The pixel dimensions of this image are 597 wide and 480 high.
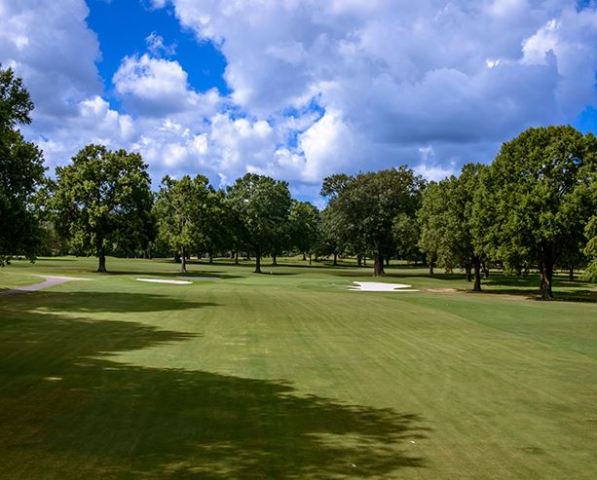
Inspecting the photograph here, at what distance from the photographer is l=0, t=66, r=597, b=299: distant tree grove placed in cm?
3309

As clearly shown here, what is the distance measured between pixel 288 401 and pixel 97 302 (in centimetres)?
2104

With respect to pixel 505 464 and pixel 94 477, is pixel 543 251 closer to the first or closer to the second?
pixel 505 464

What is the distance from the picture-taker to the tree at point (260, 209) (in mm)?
79125

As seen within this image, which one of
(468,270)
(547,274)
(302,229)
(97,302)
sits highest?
(302,229)

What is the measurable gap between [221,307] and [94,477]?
20921 mm

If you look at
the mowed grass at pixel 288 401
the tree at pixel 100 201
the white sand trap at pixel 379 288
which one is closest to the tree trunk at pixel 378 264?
the white sand trap at pixel 379 288

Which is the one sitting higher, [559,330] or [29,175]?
[29,175]

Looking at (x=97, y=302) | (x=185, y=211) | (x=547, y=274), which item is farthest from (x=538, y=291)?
(x=185, y=211)

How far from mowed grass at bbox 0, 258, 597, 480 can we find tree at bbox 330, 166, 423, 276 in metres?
55.3

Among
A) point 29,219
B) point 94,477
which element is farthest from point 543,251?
point 94,477

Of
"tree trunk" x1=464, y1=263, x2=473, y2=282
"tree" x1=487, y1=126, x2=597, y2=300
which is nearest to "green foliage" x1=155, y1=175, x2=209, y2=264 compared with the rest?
"tree trunk" x1=464, y1=263, x2=473, y2=282

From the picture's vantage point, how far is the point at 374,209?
254 feet

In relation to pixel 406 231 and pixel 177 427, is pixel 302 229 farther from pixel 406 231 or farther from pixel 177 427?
pixel 177 427

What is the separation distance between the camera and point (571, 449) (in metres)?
8.02
